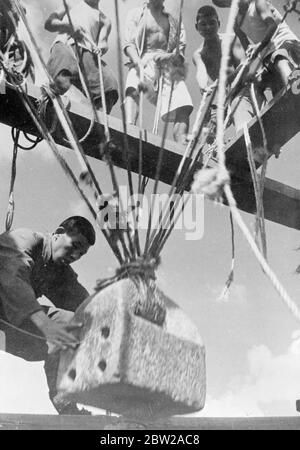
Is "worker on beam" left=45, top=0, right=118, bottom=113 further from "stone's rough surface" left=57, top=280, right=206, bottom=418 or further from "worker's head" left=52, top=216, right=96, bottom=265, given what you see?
"stone's rough surface" left=57, top=280, right=206, bottom=418

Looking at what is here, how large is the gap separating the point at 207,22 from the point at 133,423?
11.1 ft

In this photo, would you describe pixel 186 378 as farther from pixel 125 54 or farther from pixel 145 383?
A: pixel 125 54

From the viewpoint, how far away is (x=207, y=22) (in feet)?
16.3

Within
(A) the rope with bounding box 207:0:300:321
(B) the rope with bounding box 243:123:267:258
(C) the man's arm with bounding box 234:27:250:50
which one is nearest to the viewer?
(A) the rope with bounding box 207:0:300:321

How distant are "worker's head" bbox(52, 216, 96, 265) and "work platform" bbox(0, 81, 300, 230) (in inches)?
18.2

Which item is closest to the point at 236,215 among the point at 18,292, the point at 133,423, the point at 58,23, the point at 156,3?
the point at 133,423

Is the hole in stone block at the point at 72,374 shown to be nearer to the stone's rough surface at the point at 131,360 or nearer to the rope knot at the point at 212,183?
the stone's rough surface at the point at 131,360

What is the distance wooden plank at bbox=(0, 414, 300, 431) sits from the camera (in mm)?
2834

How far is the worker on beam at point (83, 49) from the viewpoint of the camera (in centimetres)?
452

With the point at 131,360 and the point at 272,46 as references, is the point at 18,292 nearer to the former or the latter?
the point at 131,360

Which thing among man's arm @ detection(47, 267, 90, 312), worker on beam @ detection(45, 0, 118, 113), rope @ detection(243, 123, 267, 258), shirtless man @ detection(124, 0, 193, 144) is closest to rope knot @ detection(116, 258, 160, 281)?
rope @ detection(243, 123, 267, 258)
